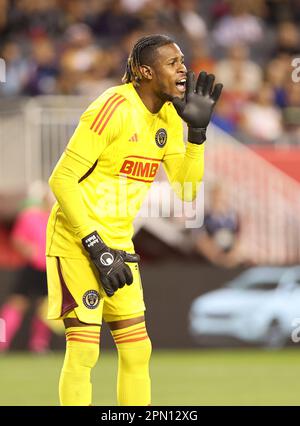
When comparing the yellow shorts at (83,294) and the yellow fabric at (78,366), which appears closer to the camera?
the yellow fabric at (78,366)

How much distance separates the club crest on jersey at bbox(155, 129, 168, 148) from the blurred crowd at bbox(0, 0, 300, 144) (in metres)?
8.28

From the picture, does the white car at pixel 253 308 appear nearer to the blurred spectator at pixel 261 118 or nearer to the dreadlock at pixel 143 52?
the blurred spectator at pixel 261 118

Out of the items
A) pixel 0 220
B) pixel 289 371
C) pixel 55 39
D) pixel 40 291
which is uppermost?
pixel 55 39

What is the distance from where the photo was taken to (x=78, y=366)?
6.86m

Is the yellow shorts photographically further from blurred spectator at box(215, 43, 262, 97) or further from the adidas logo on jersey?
blurred spectator at box(215, 43, 262, 97)

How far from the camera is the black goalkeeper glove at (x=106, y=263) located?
6836 mm

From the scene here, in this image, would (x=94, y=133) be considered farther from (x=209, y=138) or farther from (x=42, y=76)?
(x=42, y=76)

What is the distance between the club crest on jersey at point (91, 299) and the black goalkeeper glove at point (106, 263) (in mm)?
116

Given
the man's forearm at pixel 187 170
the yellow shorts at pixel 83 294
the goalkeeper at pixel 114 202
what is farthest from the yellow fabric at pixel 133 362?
the man's forearm at pixel 187 170

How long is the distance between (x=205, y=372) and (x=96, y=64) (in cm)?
560

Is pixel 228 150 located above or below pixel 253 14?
below

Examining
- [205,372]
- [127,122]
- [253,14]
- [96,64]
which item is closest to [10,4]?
[96,64]

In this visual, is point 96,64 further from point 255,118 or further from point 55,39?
point 255,118

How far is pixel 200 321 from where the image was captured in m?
14.2
